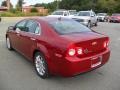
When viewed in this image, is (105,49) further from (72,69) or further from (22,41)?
(22,41)

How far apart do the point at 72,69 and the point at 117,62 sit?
8.87 ft

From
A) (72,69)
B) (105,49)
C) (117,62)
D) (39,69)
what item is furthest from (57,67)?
(117,62)

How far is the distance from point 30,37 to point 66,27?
1.03 meters

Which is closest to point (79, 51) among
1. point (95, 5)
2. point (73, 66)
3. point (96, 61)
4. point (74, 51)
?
point (74, 51)

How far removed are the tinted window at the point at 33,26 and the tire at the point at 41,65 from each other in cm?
65

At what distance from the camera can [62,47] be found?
4.79m

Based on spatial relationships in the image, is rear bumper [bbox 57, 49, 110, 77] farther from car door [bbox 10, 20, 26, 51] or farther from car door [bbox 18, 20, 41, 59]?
car door [bbox 10, 20, 26, 51]

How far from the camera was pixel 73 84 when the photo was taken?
5.18 m

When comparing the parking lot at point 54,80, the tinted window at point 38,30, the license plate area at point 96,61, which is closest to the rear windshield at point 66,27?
the tinted window at point 38,30

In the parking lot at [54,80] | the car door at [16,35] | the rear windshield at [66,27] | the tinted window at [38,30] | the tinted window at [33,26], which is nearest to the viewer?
the parking lot at [54,80]

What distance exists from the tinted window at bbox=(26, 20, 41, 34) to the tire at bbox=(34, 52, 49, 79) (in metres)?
0.65

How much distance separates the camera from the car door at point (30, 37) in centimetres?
584

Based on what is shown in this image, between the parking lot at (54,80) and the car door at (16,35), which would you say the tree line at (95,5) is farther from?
the parking lot at (54,80)

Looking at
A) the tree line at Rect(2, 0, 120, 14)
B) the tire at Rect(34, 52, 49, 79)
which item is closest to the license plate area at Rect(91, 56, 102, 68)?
the tire at Rect(34, 52, 49, 79)
